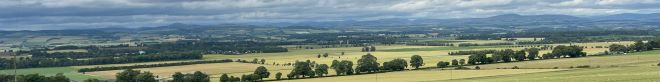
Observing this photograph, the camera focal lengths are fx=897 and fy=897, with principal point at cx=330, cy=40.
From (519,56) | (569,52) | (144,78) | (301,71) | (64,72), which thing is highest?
(569,52)

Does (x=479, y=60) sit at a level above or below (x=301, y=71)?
above

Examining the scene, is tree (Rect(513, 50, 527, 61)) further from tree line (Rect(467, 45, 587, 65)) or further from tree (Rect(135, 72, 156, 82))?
tree (Rect(135, 72, 156, 82))

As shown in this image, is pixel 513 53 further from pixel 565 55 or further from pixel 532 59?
pixel 565 55

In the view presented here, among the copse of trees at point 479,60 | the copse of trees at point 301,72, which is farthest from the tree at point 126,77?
the copse of trees at point 479,60

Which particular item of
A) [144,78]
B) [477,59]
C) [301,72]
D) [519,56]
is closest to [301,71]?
[301,72]

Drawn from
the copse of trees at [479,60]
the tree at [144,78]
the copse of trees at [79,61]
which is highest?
the copse of trees at [79,61]

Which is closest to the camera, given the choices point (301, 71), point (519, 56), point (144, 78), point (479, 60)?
point (144, 78)

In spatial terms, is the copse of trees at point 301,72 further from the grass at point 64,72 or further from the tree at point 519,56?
the tree at point 519,56

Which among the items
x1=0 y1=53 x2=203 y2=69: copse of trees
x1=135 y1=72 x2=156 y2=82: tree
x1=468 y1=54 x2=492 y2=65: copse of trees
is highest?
x1=0 y1=53 x2=203 y2=69: copse of trees

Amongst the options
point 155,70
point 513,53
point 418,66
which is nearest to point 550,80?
point 418,66

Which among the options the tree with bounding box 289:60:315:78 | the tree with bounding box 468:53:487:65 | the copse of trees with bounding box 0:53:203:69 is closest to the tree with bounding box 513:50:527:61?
the tree with bounding box 468:53:487:65

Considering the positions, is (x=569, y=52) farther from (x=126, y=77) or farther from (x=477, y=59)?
(x=126, y=77)
